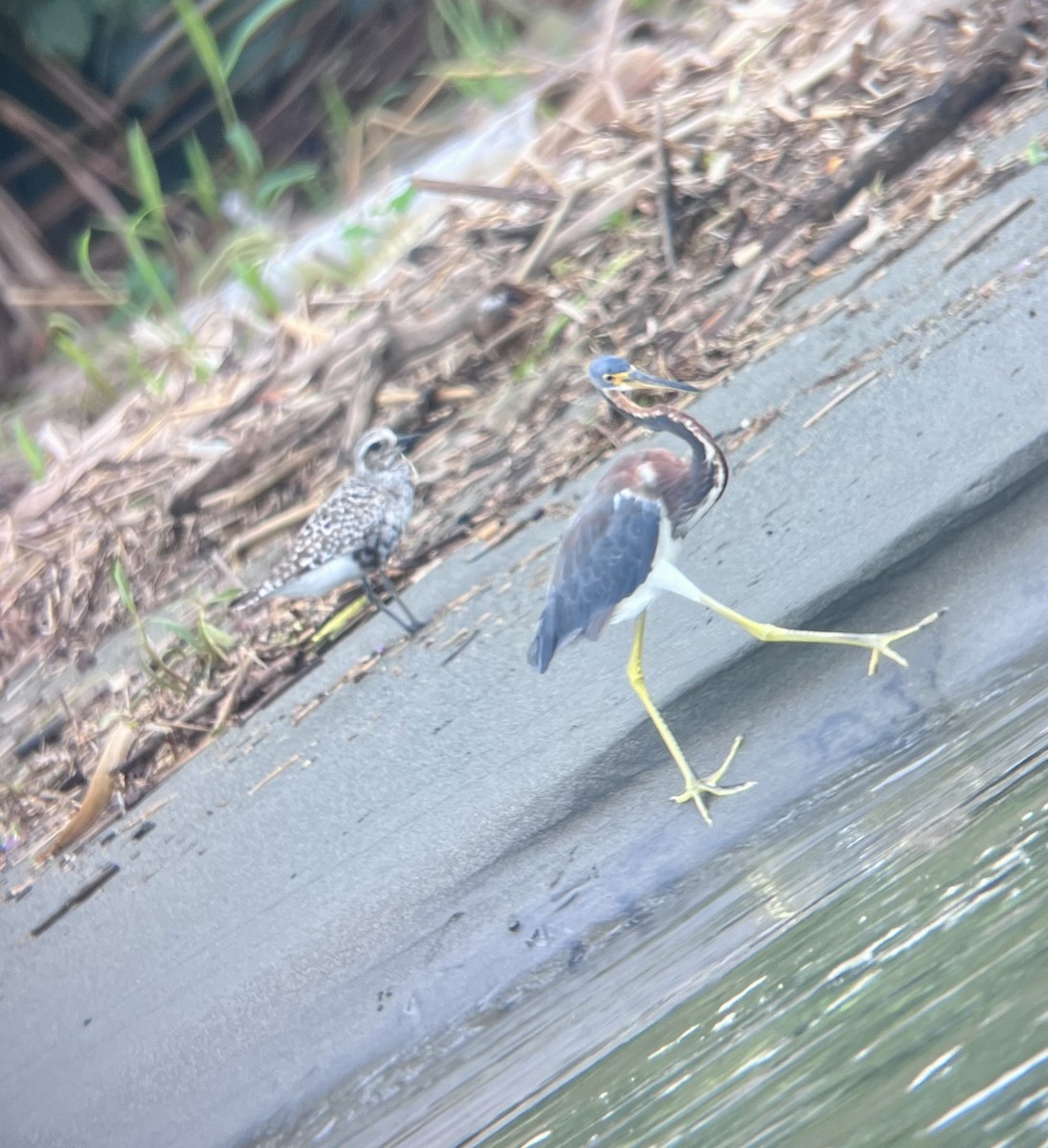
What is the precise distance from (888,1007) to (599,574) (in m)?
1.73

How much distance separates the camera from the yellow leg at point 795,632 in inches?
187

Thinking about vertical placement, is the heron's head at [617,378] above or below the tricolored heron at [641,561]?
above

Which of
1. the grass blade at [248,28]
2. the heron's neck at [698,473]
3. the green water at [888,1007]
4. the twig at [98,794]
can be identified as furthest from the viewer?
the grass blade at [248,28]

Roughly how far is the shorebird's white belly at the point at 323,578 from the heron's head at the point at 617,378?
127 cm

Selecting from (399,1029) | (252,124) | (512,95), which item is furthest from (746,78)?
(399,1029)

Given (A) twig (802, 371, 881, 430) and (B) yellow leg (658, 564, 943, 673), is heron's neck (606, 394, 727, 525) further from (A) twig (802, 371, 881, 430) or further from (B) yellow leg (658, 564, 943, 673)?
(A) twig (802, 371, 881, 430)

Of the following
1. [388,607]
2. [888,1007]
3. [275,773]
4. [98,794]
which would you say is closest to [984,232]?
[388,607]

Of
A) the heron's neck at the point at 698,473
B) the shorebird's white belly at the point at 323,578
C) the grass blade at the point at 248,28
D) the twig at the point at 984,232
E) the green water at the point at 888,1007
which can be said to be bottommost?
the twig at the point at 984,232

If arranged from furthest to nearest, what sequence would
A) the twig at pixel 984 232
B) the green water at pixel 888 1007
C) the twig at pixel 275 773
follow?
the twig at pixel 984 232 → the twig at pixel 275 773 → the green water at pixel 888 1007

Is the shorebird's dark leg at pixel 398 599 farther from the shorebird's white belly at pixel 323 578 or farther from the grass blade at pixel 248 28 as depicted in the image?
the grass blade at pixel 248 28

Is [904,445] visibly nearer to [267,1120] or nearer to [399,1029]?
[399,1029]

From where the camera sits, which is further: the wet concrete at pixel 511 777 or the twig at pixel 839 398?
the twig at pixel 839 398

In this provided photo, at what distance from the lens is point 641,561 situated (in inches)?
193

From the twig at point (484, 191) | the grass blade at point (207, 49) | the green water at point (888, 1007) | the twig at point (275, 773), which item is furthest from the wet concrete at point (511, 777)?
the grass blade at point (207, 49)
